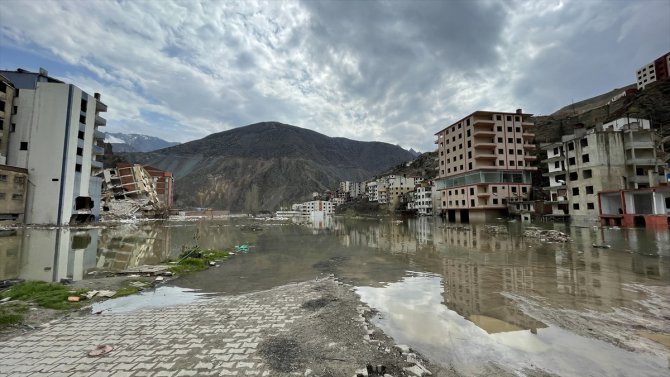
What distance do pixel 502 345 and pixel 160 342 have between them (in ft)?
23.5

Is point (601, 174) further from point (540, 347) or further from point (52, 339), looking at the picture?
point (52, 339)

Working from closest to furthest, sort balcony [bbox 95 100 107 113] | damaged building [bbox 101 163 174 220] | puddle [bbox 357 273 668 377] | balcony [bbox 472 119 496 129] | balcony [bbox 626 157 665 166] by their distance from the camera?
1. puddle [bbox 357 273 668 377]
2. balcony [bbox 626 157 665 166]
3. balcony [bbox 95 100 107 113]
4. balcony [bbox 472 119 496 129]
5. damaged building [bbox 101 163 174 220]

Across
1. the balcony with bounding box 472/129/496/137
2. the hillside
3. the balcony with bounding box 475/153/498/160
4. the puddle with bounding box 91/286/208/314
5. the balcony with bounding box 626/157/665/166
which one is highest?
the hillside

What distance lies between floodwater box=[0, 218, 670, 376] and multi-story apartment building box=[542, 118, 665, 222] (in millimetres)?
23391

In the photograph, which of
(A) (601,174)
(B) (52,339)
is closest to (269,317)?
(B) (52,339)

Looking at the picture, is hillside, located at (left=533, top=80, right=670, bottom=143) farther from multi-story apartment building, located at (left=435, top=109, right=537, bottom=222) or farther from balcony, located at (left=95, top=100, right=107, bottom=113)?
balcony, located at (left=95, top=100, right=107, bottom=113)

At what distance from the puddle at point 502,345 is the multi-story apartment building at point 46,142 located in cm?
5941

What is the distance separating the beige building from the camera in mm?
41781

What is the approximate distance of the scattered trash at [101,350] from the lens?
222 inches

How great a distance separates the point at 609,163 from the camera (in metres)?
40.2

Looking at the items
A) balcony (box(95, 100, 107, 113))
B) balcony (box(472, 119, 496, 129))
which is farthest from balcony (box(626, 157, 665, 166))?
balcony (box(95, 100, 107, 113))

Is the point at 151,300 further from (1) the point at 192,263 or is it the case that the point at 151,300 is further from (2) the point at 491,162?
(2) the point at 491,162

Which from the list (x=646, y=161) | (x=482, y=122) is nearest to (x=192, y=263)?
(x=646, y=161)

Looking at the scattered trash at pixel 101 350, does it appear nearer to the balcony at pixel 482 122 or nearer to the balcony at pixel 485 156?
the balcony at pixel 485 156
